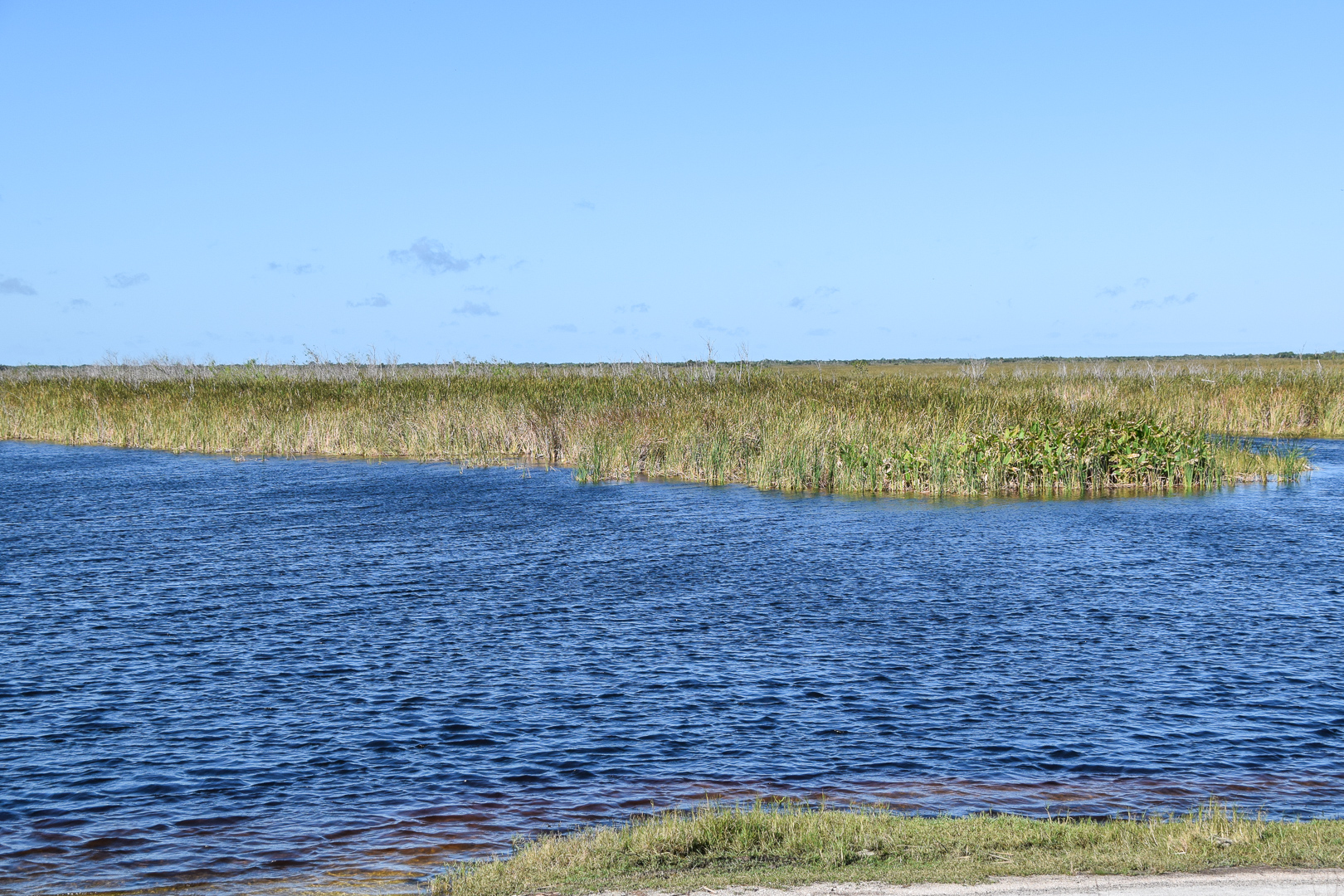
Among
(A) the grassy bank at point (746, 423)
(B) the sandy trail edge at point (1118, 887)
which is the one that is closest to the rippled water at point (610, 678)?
(B) the sandy trail edge at point (1118, 887)

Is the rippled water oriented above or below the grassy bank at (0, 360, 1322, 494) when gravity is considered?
below

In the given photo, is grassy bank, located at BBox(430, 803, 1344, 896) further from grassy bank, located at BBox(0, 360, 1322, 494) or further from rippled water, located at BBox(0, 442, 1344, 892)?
grassy bank, located at BBox(0, 360, 1322, 494)

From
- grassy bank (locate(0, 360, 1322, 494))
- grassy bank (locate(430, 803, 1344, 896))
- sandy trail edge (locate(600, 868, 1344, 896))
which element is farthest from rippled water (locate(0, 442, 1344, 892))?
grassy bank (locate(0, 360, 1322, 494))

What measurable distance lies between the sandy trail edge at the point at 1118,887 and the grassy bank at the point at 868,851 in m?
0.09

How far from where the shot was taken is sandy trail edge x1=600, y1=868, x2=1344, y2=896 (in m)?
5.70

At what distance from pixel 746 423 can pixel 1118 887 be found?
2290 centimetres

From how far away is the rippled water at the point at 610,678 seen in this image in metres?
7.78

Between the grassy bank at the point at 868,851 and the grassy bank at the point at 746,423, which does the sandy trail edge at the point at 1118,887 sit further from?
the grassy bank at the point at 746,423

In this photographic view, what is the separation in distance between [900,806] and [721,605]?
631 centimetres

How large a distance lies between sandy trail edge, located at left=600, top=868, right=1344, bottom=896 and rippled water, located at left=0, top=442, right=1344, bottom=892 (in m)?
1.65

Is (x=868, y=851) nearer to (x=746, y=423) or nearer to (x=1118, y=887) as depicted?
(x=1118, y=887)

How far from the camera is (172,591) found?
15.0 meters

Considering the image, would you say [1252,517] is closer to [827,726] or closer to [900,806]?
[827,726]

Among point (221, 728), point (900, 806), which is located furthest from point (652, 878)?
point (221, 728)
